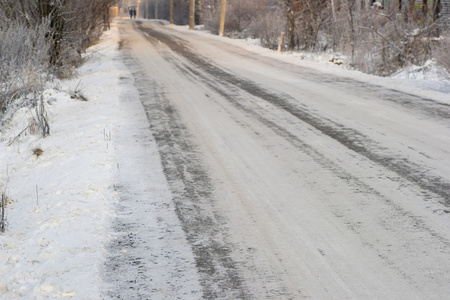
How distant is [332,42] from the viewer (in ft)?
75.7

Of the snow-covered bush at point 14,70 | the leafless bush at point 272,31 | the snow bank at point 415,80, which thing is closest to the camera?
the snow-covered bush at point 14,70

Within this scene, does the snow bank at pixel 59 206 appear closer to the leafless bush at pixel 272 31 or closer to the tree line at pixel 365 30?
the tree line at pixel 365 30

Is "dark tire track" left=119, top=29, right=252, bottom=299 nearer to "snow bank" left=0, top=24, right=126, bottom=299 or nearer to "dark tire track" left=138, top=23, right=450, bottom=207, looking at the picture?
"snow bank" left=0, top=24, right=126, bottom=299

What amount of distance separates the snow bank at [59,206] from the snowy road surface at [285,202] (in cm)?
20

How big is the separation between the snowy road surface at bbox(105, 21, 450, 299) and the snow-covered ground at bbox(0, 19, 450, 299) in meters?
0.18

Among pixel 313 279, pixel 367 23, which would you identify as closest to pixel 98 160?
pixel 313 279

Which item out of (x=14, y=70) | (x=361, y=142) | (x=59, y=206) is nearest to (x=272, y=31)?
(x=14, y=70)

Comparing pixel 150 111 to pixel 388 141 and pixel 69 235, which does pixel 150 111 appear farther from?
pixel 69 235

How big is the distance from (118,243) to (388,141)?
4110 mm

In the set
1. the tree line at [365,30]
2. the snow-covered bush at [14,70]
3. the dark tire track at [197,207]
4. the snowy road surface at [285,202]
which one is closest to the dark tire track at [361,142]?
the snowy road surface at [285,202]

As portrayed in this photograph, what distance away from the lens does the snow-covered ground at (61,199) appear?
10.3 feet

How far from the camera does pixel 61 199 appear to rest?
178 inches

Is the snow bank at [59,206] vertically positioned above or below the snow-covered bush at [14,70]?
below

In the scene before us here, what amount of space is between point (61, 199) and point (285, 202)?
2.14 m
